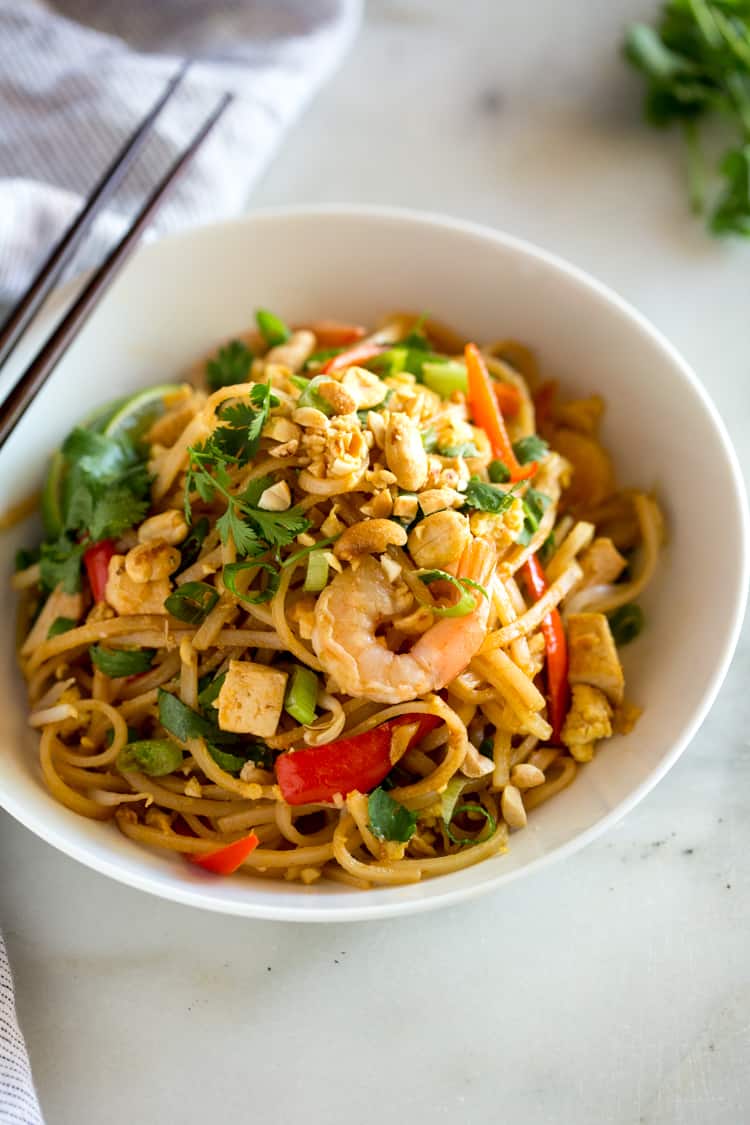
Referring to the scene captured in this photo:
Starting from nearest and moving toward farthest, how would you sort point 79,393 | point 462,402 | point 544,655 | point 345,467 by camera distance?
point 345,467
point 544,655
point 462,402
point 79,393

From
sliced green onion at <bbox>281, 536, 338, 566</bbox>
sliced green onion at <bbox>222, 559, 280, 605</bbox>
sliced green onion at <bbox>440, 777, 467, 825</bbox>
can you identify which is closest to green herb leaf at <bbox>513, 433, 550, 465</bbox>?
sliced green onion at <bbox>281, 536, 338, 566</bbox>

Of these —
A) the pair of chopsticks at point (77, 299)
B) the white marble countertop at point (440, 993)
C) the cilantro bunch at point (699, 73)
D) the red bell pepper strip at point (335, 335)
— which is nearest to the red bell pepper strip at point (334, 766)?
the white marble countertop at point (440, 993)

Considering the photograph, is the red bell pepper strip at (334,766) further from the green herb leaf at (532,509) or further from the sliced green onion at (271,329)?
the sliced green onion at (271,329)

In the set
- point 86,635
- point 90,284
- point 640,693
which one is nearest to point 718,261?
point 640,693

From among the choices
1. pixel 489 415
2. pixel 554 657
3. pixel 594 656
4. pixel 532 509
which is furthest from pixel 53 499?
pixel 594 656

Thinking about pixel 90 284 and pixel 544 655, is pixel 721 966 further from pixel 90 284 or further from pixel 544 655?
pixel 90 284
